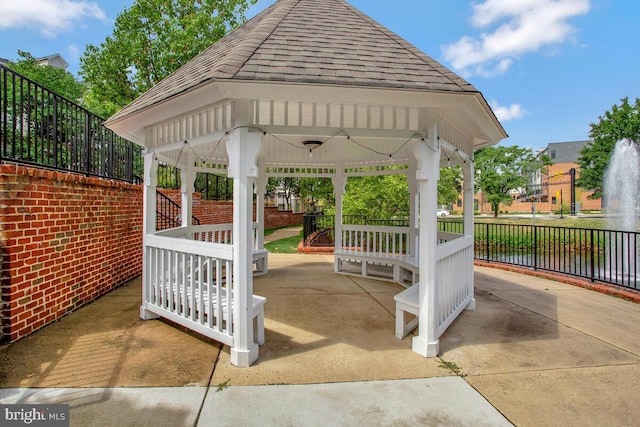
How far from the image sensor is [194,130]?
3574 millimetres

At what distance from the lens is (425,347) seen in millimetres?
3252

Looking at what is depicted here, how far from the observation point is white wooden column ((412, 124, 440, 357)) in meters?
3.29

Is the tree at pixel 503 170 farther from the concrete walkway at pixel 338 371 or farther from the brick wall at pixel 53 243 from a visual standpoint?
the brick wall at pixel 53 243

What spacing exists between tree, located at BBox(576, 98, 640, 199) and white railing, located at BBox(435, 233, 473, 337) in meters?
34.6

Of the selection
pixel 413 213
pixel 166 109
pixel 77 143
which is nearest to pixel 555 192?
pixel 413 213

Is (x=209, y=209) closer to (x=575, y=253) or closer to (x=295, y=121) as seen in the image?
(x=295, y=121)

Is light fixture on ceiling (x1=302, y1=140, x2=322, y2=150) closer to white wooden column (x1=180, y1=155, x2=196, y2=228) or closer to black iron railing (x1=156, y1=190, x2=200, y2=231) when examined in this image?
white wooden column (x1=180, y1=155, x2=196, y2=228)

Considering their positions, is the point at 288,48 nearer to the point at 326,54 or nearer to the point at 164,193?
the point at 326,54

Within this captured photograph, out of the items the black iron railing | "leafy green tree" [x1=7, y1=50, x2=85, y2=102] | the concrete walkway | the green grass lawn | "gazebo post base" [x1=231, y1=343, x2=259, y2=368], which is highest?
"leafy green tree" [x1=7, y1=50, x2=85, y2=102]

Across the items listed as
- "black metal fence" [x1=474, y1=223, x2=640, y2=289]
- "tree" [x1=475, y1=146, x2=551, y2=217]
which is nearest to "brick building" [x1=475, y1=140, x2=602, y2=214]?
"tree" [x1=475, y1=146, x2=551, y2=217]

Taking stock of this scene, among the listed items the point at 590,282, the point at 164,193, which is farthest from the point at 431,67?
the point at 164,193

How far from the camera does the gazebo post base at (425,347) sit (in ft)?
10.6

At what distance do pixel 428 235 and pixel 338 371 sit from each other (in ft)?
5.26

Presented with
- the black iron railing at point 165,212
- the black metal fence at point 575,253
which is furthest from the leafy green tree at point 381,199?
the black iron railing at point 165,212
